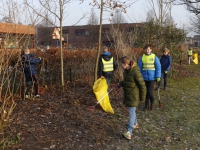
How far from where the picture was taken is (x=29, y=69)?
7312 mm

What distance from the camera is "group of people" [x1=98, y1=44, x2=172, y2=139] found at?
4.77 meters

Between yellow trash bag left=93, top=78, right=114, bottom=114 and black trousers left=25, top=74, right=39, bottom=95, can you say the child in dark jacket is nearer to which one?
yellow trash bag left=93, top=78, right=114, bottom=114

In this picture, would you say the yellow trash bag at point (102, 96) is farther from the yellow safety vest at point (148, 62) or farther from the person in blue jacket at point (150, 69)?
the yellow safety vest at point (148, 62)

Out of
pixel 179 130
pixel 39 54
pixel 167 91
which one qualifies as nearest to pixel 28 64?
pixel 39 54

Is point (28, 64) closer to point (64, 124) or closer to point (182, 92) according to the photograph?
point (64, 124)

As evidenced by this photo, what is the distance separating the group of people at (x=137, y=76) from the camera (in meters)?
4.77

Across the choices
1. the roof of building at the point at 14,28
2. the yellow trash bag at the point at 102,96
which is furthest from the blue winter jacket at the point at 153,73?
the roof of building at the point at 14,28

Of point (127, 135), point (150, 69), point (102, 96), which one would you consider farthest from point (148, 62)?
→ point (127, 135)

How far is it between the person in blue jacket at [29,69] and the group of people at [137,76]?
206 cm

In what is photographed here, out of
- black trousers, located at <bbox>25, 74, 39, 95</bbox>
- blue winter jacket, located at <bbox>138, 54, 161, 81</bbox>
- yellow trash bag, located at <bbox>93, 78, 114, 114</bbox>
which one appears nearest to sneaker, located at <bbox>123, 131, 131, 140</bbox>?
yellow trash bag, located at <bbox>93, 78, 114, 114</bbox>

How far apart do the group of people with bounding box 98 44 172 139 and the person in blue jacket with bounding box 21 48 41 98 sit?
206 cm

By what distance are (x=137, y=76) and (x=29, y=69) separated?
3853 mm

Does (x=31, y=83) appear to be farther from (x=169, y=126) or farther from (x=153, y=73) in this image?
(x=169, y=126)

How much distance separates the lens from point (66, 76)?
982cm
